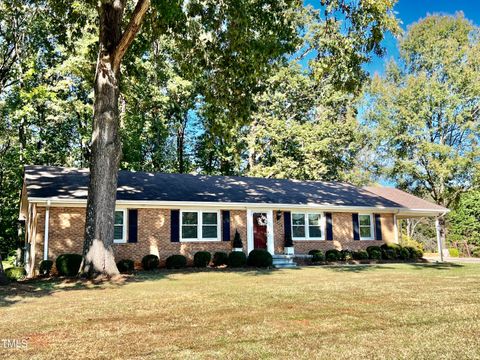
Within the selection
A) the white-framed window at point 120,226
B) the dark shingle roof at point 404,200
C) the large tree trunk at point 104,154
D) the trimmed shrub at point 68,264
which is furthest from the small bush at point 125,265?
the dark shingle roof at point 404,200

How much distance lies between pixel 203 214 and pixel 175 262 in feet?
9.64

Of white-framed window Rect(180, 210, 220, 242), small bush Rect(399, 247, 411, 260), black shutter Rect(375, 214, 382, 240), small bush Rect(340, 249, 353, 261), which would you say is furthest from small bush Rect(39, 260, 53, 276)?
small bush Rect(399, 247, 411, 260)

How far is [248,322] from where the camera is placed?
666 centimetres

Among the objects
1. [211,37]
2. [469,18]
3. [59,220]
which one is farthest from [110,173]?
[469,18]

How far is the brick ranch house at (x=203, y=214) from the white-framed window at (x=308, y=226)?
0.05 m

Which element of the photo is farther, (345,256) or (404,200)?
(404,200)

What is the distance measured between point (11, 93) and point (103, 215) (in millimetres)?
16980

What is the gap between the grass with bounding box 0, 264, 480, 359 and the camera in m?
5.16

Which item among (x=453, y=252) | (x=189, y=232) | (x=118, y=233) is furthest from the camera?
(x=453, y=252)

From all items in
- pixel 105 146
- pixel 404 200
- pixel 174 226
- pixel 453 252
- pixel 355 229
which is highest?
pixel 105 146

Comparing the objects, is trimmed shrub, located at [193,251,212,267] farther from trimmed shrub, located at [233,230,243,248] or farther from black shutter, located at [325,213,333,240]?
black shutter, located at [325,213,333,240]

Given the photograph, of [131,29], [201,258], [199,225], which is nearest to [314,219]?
[199,225]

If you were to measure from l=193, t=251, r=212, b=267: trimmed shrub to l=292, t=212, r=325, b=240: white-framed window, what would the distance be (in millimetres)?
5282

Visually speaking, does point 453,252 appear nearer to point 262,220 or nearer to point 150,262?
point 262,220
